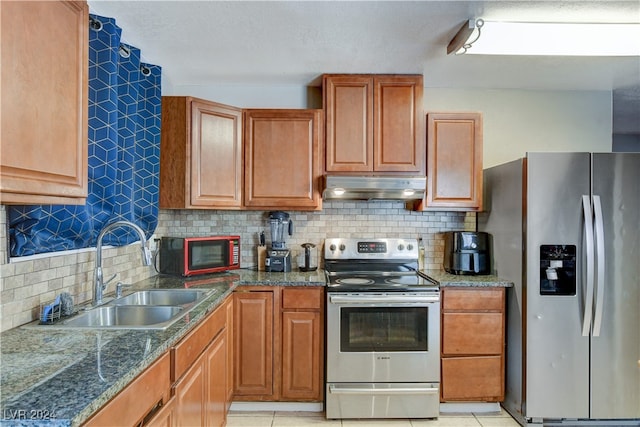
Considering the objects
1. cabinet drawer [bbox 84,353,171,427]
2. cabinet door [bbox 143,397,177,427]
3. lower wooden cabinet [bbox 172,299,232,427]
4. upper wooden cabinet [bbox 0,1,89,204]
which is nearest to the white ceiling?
upper wooden cabinet [bbox 0,1,89,204]

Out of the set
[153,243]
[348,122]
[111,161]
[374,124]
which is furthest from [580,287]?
[153,243]

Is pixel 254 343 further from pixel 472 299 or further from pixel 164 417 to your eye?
pixel 472 299

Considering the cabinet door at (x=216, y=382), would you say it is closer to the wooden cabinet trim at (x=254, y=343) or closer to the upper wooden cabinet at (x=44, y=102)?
the wooden cabinet trim at (x=254, y=343)

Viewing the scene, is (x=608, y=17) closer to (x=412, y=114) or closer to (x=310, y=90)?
(x=412, y=114)

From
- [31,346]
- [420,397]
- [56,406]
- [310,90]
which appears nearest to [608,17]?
[310,90]

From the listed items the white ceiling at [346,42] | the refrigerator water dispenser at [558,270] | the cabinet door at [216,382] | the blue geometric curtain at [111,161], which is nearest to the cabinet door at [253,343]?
the cabinet door at [216,382]

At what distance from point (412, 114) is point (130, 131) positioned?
1.89 meters

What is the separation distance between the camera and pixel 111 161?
1869 mm

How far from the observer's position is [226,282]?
2.46 m

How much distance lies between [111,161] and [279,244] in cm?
141

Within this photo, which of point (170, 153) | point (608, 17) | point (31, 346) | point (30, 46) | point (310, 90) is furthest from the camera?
point (310, 90)

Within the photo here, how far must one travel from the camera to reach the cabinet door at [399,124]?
280 cm

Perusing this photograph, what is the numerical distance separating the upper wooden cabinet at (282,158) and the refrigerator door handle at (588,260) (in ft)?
5.62

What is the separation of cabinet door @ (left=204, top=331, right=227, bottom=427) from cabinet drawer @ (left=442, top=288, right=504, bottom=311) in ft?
4.77
